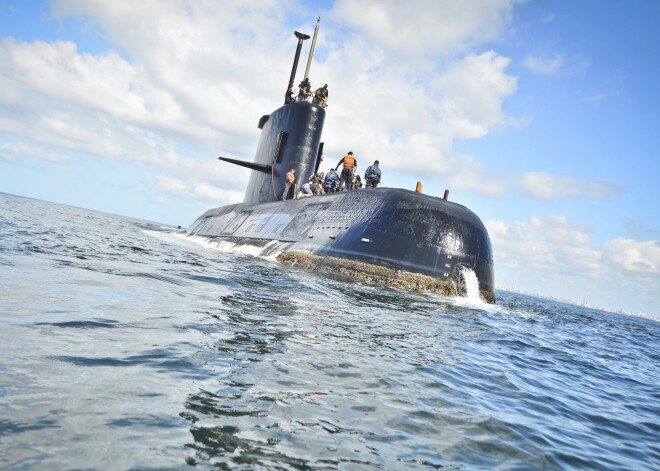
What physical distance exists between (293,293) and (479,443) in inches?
197

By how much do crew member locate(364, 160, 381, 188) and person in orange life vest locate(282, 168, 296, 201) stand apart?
422 centimetres

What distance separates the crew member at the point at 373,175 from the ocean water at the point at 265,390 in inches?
429

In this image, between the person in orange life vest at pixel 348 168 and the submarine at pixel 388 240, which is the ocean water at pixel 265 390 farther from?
the person in orange life vest at pixel 348 168

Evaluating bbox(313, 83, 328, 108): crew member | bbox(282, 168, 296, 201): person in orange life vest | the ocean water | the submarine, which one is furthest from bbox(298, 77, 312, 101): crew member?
the ocean water

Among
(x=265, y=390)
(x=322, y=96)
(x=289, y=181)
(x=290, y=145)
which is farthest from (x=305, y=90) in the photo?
(x=265, y=390)

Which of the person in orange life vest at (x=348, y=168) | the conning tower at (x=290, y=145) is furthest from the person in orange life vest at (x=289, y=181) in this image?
the person in orange life vest at (x=348, y=168)

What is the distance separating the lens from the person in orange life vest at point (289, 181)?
20.4 metres

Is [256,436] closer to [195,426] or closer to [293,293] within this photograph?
[195,426]

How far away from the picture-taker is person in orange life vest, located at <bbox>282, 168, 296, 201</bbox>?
20.4m

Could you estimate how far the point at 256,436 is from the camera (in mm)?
2365

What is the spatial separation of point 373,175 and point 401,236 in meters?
4.74

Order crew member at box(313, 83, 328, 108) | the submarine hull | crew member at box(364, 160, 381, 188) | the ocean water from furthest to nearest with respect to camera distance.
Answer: crew member at box(313, 83, 328, 108) → crew member at box(364, 160, 381, 188) → the submarine hull → the ocean water

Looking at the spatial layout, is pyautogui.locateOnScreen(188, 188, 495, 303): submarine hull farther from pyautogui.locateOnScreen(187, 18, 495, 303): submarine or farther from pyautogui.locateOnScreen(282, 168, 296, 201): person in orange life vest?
pyautogui.locateOnScreen(282, 168, 296, 201): person in orange life vest

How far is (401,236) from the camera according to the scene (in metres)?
13.2
